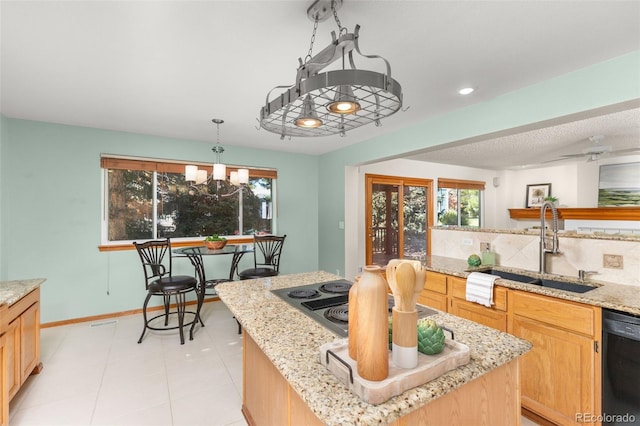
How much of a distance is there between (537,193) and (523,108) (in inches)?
210

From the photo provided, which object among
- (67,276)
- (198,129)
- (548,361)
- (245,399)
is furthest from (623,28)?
(67,276)

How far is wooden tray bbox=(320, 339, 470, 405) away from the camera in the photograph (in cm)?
79

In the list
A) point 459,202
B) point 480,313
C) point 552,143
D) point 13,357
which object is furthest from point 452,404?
point 459,202

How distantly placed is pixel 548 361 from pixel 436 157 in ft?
13.4

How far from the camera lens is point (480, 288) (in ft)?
7.01

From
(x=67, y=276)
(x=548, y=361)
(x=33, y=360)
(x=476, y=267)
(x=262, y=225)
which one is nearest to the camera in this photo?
(x=548, y=361)

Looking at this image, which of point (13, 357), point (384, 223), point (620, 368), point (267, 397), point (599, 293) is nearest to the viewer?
point (267, 397)

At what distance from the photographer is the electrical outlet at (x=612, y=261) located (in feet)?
6.53

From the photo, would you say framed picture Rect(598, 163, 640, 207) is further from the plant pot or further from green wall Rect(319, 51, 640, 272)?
the plant pot

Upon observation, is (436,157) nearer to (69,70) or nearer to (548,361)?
(548,361)

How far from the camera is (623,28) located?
1.62 metres

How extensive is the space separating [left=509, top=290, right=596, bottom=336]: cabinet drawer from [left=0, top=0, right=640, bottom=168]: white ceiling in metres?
1.53

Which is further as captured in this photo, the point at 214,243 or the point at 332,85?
the point at 214,243

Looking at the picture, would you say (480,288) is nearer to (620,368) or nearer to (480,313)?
(480,313)
